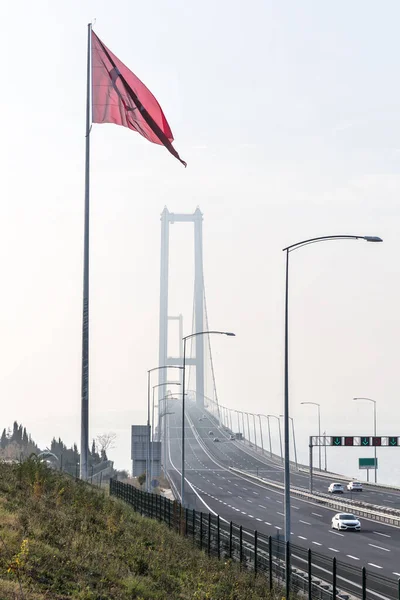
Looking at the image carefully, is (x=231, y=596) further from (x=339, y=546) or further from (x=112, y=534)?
(x=339, y=546)

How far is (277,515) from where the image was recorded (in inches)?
2518

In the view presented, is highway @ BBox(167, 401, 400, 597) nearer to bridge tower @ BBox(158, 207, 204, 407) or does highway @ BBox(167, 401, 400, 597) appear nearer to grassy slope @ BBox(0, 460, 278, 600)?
grassy slope @ BBox(0, 460, 278, 600)

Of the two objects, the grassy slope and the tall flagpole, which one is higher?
→ the tall flagpole

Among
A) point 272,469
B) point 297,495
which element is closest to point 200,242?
point 272,469

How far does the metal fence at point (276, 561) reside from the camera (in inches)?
852

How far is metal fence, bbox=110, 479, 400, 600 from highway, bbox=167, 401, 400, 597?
2.12m

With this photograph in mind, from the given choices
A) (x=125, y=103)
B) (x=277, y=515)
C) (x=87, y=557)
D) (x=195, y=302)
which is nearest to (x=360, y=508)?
(x=277, y=515)

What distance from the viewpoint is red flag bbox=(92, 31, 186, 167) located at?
108 feet

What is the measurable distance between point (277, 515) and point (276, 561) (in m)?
40.8

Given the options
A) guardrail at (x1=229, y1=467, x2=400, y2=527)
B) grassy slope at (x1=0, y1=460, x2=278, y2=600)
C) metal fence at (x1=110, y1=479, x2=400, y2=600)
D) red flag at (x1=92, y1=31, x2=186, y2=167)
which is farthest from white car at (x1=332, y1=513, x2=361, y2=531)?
red flag at (x1=92, y1=31, x2=186, y2=167)

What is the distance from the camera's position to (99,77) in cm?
3425

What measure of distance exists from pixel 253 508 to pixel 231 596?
51739 mm

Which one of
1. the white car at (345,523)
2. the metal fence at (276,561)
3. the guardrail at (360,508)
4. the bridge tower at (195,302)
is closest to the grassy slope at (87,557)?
the metal fence at (276,561)

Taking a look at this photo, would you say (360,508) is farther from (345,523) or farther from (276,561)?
(276,561)
